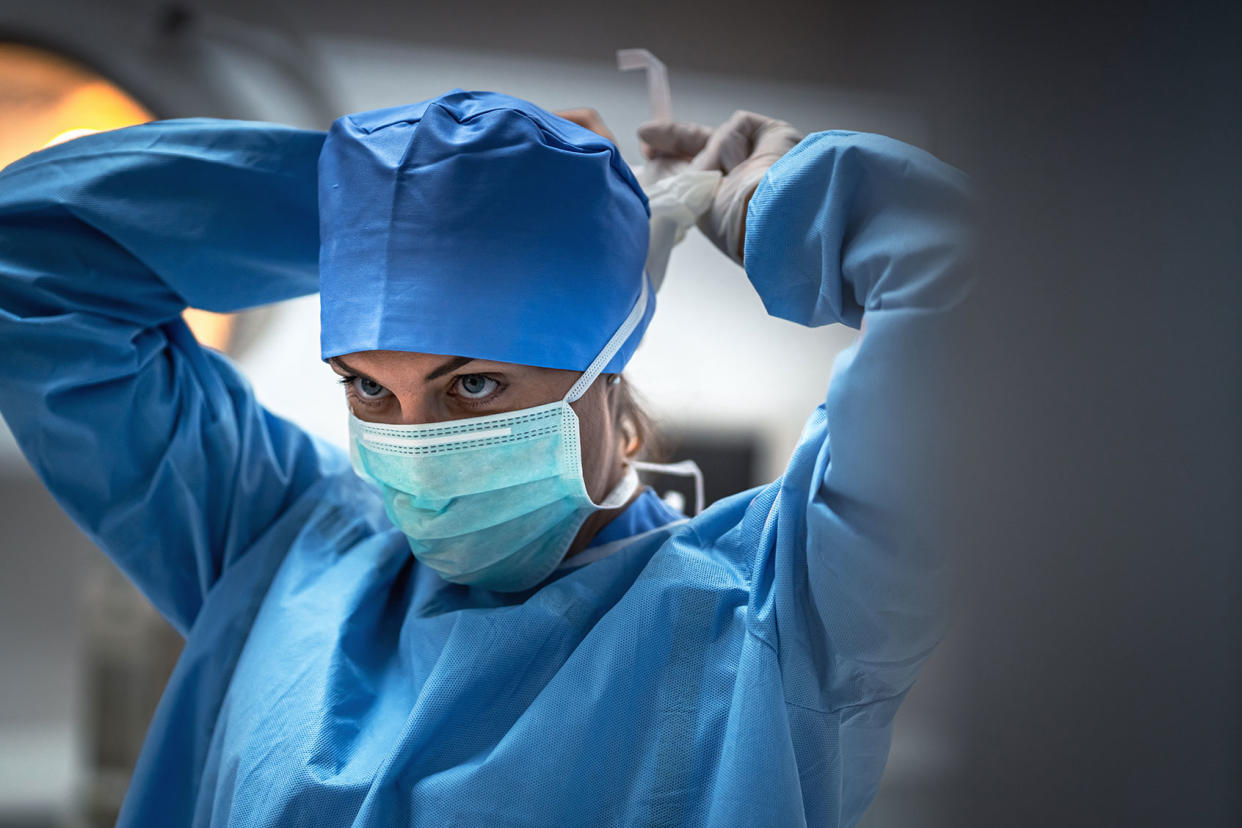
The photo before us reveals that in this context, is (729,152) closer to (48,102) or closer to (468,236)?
(468,236)

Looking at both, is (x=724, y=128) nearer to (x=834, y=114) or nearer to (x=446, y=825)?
(x=834, y=114)

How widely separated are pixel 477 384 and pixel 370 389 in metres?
0.12

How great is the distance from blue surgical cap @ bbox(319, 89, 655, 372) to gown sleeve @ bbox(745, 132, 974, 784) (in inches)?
7.8

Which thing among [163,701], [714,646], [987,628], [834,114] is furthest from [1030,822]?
[834,114]

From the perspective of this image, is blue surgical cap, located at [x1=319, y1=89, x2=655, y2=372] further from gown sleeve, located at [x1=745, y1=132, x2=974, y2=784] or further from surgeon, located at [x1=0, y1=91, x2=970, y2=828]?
gown sleeve, located at [x1=745, y1=132, x2=974, y2=784]

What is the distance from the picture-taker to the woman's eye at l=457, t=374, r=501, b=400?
101 cm

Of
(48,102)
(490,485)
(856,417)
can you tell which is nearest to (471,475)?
(490,485)

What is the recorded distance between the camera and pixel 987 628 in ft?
0.71

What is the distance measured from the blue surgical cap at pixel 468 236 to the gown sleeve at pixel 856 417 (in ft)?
0.65

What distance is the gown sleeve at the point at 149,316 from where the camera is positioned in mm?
1123

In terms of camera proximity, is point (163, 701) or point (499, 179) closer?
point (499, 179)

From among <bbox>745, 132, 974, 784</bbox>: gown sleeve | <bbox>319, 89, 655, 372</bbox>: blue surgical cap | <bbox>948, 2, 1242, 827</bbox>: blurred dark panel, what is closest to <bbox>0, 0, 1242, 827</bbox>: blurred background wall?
<bbox>948, 2, 1242, 827</bbox>: blurred dark panel

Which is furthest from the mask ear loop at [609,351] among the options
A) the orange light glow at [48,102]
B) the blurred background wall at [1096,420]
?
the orange light glow at [48,102]

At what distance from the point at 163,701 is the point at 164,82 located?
A: 1.03m
